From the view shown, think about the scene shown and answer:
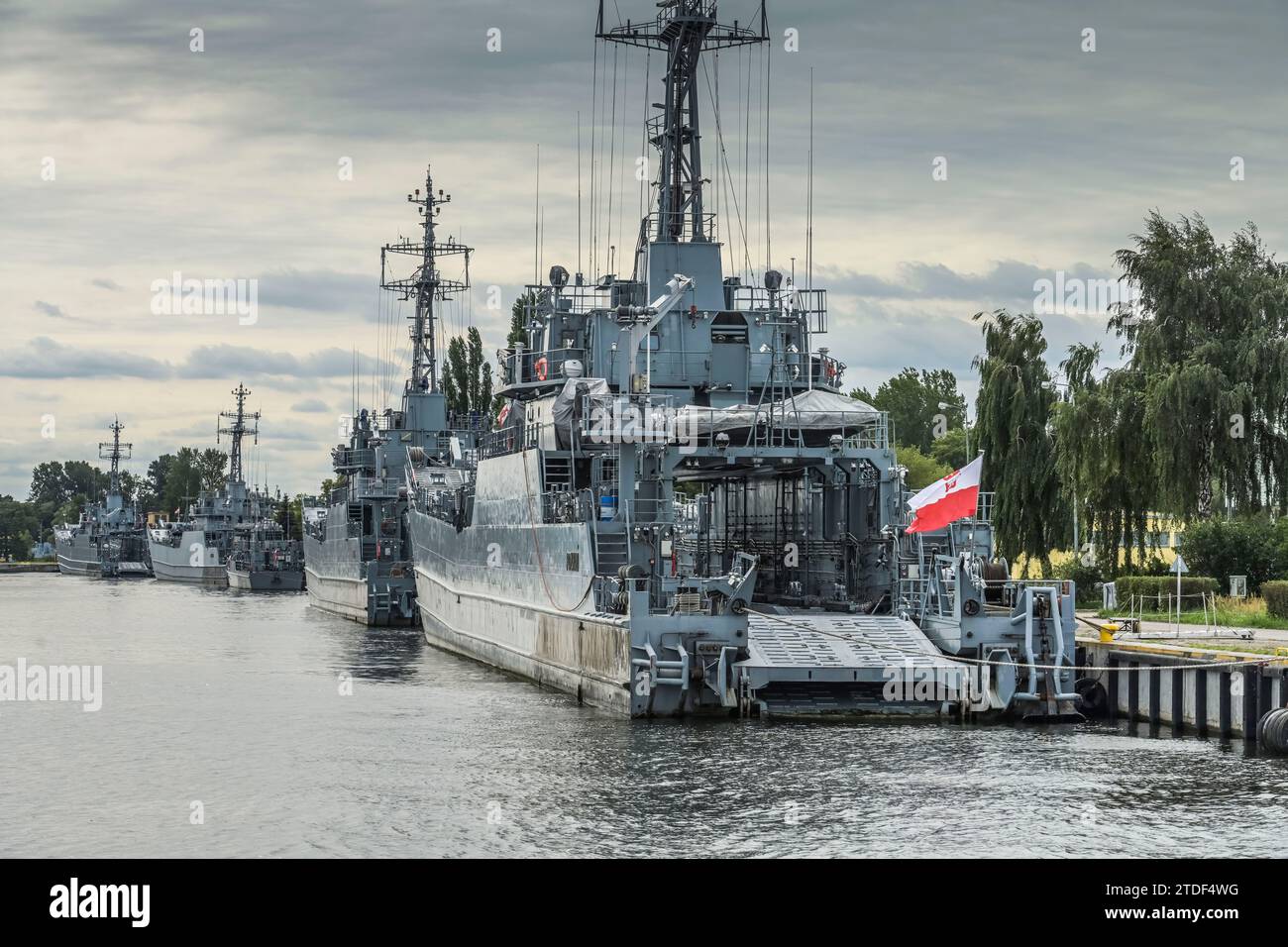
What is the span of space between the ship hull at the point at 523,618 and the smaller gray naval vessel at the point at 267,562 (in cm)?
4764

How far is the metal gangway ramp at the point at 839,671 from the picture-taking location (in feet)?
82.1

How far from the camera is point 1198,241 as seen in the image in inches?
1751

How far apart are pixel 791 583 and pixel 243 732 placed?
40.7ft

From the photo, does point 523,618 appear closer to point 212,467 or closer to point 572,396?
point 572,396

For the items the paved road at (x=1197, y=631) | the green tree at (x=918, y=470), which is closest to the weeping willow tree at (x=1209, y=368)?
the paved road at (x=1197, y=631)

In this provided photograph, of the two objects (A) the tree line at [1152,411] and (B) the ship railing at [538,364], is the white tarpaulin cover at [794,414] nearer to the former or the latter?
(B) the ship railing at [538,364]

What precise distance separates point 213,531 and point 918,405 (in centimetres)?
5488

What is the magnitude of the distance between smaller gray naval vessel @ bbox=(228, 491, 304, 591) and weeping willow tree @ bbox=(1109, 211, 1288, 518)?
6515 cm

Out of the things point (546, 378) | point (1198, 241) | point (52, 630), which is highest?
point (1198, 241)

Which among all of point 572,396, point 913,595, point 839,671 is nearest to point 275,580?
Result: point 572,396

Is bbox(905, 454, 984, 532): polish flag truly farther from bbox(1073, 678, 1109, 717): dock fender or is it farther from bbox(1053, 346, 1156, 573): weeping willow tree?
bbox(1053, 346, 1156, 573): weeping willow tree

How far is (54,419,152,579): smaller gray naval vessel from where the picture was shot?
133500mm
